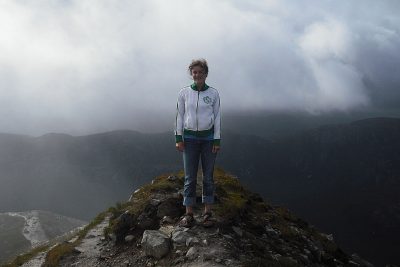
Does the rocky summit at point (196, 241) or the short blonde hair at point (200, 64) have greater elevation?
the short blonde hair at point (200, 64)

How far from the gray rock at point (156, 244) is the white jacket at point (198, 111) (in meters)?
3.39

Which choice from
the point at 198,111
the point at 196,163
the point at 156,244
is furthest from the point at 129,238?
the point at 198,111

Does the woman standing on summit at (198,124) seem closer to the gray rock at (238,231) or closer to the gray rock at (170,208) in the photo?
the gray rock at (238,231)

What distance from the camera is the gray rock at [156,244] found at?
1404 centimetres

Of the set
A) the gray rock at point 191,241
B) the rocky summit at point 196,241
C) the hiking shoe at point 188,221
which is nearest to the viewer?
the rocky summit at point 196,241

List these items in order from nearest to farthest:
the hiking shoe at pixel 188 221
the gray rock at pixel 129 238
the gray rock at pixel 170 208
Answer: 1. the hiking shoe at pixel 188 221
2. the gray rock at pixel 129 238
3. the gray rock at pixel 170 208

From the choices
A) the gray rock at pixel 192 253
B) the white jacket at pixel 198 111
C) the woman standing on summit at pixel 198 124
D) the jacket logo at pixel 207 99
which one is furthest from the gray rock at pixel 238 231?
the jacket logo at pixel 207 99

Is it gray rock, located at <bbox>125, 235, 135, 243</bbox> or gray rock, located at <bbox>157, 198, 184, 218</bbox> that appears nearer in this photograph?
gray rock, located at <bbox>125, 235, 135, 243</bbox>

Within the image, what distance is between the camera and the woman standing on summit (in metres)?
14.2

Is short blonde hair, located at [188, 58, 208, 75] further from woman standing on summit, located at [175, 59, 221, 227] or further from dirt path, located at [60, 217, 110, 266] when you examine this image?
dirt path, located at [60, 217, 110, 266]

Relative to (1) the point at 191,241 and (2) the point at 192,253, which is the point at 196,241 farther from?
(2) the point at 192,253

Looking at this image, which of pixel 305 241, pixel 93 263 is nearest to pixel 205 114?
pixel 93 263

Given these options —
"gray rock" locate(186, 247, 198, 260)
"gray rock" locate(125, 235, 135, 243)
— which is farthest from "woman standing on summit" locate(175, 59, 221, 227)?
"gray rock" locate(125, 235, 135, 243)

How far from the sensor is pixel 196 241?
45.5ft
